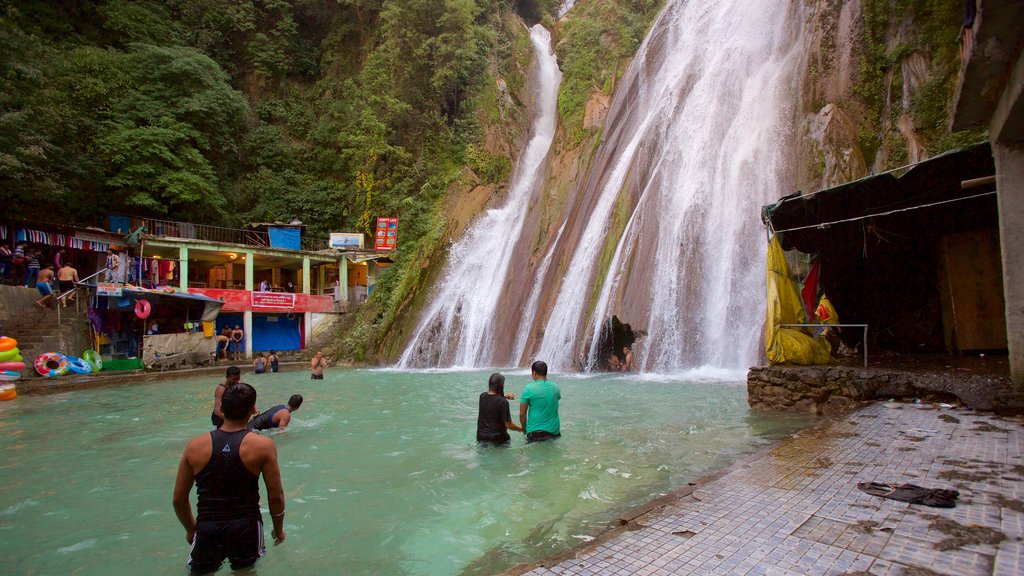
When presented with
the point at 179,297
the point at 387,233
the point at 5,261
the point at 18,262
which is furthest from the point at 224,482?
the point at 5,261

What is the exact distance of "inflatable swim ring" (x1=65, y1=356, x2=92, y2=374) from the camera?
57.8 feet

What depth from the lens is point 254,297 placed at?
26.0 m

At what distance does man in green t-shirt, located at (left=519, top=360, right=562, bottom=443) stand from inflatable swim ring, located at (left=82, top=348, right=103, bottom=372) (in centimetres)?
1937

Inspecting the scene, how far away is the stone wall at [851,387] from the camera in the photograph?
6.00 m

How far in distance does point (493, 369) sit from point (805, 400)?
11054 mm

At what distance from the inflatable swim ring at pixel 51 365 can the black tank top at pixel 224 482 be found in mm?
19068

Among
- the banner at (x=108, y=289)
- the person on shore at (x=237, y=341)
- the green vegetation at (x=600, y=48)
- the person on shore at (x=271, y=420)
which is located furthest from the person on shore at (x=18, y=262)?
the green vegetation at (x=600, y=48)

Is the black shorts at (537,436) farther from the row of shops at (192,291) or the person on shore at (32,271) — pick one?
the person on shore at (32,271)

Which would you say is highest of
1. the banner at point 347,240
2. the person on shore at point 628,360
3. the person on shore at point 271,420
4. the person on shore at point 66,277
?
the banner at point 347,240

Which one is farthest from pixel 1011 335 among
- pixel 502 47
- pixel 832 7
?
pixel 502 47

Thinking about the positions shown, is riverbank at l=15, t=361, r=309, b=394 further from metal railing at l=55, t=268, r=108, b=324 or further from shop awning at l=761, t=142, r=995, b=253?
shop awning at l=761, t=142, r=995, b=253

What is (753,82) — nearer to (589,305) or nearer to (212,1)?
(589,305)

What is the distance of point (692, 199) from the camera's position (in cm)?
1512

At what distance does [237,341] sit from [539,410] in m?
23.1
